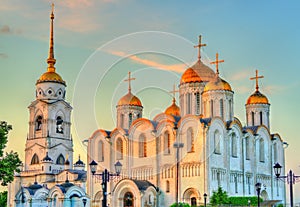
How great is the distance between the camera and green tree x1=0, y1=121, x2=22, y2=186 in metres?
28.2

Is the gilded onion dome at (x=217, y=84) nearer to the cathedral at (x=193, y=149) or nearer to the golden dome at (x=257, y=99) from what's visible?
the cathedral at (x=193, y=149)

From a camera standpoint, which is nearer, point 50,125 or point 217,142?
point 217,142

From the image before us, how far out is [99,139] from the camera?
2250 inches

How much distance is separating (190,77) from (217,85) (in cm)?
378

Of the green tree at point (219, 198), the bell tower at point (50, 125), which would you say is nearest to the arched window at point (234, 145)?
the green tree at point (219, 198)

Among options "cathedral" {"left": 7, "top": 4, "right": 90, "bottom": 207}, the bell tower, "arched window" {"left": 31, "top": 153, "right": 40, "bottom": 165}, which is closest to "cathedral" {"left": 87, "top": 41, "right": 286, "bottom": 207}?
"cathedral" {"left": 7, "top": 4, "right": 90, "bottom": 207}

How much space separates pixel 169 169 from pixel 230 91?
376 inches

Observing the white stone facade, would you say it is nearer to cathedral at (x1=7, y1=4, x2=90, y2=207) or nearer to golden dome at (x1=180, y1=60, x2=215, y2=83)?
golden dome at (x1=180, y1=60, x2=215, y2=83)

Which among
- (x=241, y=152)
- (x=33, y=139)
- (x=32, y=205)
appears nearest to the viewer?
(x=241, y=152)

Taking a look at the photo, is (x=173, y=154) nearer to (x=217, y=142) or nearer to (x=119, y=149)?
(x=217, y=142)

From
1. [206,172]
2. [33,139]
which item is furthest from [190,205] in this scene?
[33,139]

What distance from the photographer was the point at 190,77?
54938mm

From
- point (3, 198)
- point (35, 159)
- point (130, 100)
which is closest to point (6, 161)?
point (130, 100)

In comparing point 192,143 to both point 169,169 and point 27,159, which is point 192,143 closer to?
point 169,169
